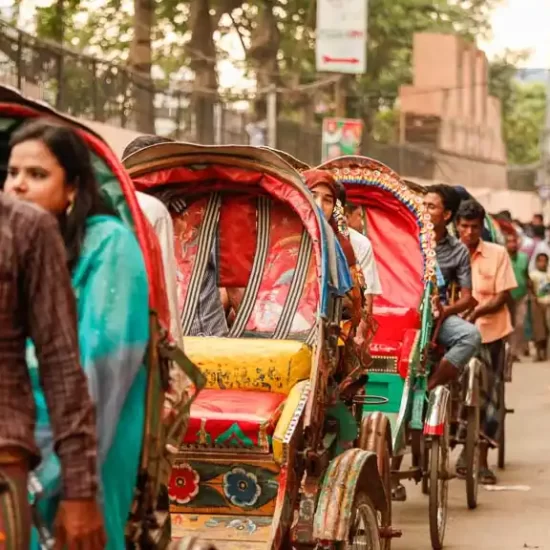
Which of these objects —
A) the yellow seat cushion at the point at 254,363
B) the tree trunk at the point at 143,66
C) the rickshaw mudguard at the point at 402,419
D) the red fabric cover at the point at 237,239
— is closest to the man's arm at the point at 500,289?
the rickshaw mudguard at the point at 402,419

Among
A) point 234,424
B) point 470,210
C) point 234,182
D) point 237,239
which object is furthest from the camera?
point 470,210

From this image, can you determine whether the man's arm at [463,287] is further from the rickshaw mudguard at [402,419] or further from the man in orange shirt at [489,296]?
the rickshaw mudguard at [402,419]

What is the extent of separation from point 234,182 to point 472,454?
2.90 meters

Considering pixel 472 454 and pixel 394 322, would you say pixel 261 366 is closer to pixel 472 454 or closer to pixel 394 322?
pixel 394 322

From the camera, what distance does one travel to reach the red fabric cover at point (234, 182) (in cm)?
653

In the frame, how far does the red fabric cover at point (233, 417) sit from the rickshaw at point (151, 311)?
1.78 meters

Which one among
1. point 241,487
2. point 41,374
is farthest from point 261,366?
point 41,374

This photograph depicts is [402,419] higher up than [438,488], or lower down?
higher up

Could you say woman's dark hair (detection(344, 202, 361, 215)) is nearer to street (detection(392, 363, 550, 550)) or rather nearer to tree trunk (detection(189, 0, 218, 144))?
street (detection(392, 363, 550, 550))

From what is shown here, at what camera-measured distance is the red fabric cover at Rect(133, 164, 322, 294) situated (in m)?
6.53

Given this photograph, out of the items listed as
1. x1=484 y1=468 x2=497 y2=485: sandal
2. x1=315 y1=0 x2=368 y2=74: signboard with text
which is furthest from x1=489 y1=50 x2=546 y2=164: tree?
x1=484 y1=468 x2=497 y2=485: sandal

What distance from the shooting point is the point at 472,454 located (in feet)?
29.9

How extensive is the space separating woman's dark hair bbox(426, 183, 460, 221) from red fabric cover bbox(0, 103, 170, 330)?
5.62 metres

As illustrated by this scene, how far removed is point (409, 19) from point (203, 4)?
46.3 ft
